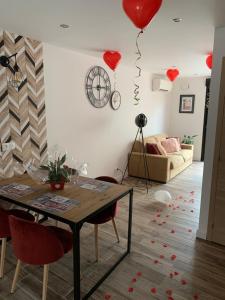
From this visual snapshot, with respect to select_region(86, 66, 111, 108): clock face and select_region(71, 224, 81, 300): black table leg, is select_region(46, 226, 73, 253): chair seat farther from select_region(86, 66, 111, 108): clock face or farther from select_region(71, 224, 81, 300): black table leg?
select_region(86, 66, 111, 108): clock face

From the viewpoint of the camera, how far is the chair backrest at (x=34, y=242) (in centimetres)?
156

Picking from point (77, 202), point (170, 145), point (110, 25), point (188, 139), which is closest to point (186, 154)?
point (170, 145)

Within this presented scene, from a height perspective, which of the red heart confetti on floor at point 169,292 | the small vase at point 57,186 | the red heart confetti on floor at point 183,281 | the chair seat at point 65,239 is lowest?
the red heart confetti on floor at point 169,292

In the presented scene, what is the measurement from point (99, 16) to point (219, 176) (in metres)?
2.08

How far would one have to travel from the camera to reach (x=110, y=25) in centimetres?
240

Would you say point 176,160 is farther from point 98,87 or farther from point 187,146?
point 98,87

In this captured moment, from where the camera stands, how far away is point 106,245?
2.60 metres

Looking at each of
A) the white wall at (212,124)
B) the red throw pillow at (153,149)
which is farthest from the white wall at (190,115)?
the white wall at (212,124)

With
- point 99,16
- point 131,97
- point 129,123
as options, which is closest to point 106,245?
point 99,16

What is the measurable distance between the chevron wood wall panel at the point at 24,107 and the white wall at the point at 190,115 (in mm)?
4715

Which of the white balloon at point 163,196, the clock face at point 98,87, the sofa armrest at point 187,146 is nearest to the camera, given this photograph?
the white balloon at point 163,196

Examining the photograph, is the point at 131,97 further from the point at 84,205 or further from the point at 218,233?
the point at 84,205

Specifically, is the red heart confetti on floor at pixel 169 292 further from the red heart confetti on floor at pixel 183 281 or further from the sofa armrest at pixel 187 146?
the sofa armrest at pixel 187 146

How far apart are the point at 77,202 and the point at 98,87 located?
262 cm
